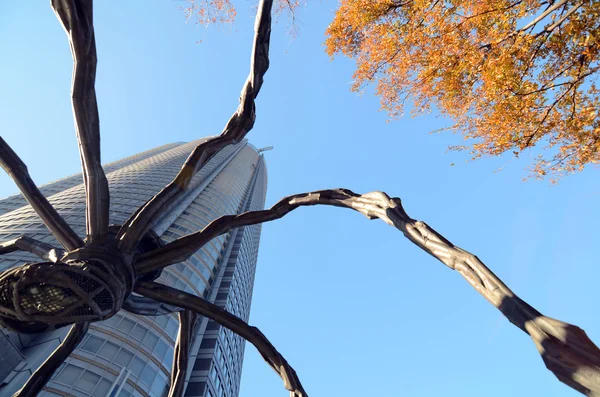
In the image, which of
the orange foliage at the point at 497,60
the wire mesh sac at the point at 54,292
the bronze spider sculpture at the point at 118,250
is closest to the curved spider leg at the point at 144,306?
the bronze spider sculpture at the point at 118,250

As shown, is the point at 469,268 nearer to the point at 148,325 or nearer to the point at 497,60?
the point at 497,60

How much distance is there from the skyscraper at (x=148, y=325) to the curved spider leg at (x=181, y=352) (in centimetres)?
42

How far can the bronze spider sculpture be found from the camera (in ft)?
8.14

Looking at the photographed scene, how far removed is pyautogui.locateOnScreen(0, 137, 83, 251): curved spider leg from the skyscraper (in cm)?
76

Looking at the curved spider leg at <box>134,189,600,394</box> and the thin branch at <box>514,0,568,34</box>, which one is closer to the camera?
the curved spider leg at <box>134,189,600,394</box>

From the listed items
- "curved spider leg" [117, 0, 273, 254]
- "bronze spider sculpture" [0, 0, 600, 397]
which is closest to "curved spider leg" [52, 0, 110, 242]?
"bronze spider sculpture" [0, 0, 600, 397]

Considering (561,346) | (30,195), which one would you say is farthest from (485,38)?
(30,195)

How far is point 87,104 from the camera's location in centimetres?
309

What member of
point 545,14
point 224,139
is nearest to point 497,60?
point 545,14

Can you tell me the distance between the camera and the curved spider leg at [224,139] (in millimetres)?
3186

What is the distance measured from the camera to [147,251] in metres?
3.46

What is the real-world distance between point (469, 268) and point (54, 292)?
2825 millimetres

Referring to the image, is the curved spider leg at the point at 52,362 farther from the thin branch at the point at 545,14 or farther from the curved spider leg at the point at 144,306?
the thin branch at the point at 545,14

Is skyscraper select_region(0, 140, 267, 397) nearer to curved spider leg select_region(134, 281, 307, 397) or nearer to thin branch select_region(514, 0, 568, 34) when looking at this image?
curved spider leg select_region(134, 281, 307, 397)
